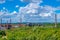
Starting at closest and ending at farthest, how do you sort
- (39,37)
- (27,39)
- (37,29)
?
(39,37), (27,39), (37,29)

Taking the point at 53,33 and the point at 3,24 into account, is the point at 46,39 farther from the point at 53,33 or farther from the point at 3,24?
the point at 3,24

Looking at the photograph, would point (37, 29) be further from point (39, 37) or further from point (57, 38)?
point (57, 38)

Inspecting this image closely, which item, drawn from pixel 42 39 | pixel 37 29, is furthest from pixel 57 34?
pixel 37 29

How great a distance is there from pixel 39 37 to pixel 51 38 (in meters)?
1.46

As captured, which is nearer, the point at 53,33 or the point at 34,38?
the point at 53,33

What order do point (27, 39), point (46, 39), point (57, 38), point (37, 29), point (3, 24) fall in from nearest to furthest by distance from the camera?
point (57, 38) → point (46, 39) → point (27, 39) → point (37, 29) → point (3, 24)

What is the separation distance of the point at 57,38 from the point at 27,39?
2953 millimetres

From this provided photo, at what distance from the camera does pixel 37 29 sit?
1364cm

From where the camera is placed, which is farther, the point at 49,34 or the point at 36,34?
the point at 36,34

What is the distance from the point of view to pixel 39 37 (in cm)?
1202

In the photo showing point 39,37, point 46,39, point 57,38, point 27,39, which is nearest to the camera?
point 57,38

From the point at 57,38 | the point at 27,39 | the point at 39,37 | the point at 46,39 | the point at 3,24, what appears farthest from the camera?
the point at 3,24

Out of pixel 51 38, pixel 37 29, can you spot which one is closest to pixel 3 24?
pixel 37 29

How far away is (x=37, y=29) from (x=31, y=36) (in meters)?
1.09
